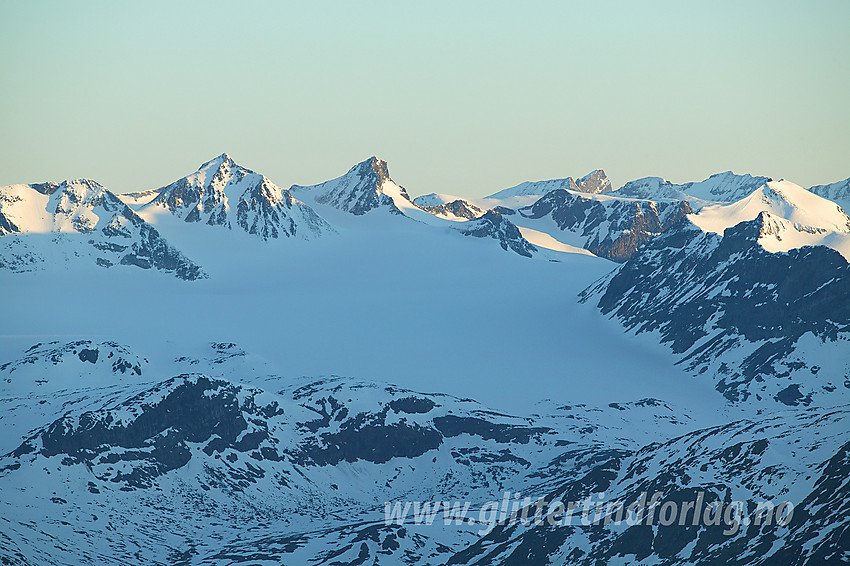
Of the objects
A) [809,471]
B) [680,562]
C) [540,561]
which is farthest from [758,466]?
[540,561]

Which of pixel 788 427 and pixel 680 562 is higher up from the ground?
pixel 788 427

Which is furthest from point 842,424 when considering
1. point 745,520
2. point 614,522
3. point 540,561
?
point 540,561

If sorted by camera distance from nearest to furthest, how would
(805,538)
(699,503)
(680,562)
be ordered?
(805,538)
(680,562)
(699,503)

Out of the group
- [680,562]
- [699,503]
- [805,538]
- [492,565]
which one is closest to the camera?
[805,538]

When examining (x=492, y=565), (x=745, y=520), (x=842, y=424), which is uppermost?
(x=842, y=424)

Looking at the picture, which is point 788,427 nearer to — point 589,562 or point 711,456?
point 711,456

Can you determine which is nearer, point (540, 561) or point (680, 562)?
point (680, 562)

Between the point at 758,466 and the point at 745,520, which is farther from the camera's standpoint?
the point at 758,466

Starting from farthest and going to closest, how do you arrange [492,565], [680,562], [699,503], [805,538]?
[492,565]
[699,503]
[680,562]
[805,538]

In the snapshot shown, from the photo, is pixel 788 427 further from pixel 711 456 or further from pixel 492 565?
pixel 492 565
